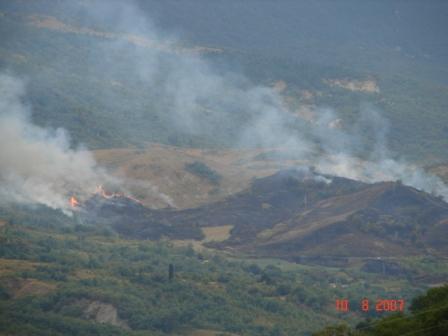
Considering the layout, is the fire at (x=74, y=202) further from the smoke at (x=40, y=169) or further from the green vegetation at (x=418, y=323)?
the green vegetation at (x=418, y=323)

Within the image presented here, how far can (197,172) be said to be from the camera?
110m

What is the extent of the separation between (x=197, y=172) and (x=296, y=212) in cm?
1169

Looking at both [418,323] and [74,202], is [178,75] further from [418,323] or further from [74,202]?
[418,323]

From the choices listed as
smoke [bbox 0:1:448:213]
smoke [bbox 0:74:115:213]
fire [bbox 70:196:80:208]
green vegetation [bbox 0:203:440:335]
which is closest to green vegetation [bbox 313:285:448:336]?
green vegetation [bbox 0:203:440:335]

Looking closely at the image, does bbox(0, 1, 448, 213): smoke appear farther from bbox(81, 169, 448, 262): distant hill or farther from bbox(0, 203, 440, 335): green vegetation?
bbox(0, 203, 440, 335): green vegetation

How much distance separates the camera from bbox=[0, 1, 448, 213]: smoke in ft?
326

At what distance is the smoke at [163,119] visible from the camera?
9931 cm

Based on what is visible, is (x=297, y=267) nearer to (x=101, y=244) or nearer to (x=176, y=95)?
(x=101, y=244)

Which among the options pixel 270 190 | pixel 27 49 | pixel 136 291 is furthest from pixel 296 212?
pixel 27 49
